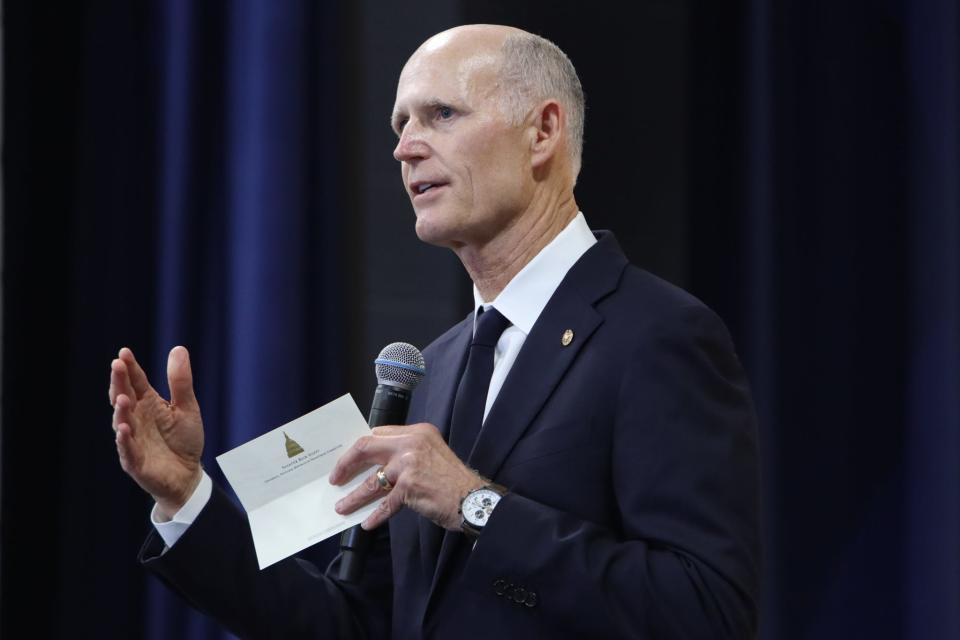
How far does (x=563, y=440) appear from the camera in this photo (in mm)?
1465

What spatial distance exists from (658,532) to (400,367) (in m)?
0.37

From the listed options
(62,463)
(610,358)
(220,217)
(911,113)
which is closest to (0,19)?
(220,217)

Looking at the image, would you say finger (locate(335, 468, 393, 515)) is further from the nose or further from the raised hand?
the nose

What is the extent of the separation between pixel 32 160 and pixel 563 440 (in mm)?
1779

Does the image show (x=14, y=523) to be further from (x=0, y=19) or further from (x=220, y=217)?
(x=0, y=19)

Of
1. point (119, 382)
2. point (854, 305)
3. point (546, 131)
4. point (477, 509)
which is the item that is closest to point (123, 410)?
point (119, 382)

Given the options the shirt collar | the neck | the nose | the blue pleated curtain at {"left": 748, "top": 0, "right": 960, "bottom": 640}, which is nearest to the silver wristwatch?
the shirt collar

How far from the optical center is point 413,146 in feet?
5.51

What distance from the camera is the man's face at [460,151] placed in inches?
65.8

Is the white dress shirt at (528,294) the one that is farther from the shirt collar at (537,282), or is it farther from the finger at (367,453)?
the finger at (367,453)

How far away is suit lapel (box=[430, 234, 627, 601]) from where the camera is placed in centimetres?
150

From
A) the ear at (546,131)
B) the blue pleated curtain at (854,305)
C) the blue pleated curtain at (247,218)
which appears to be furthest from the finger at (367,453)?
the blue pleated curtain at (854,305)

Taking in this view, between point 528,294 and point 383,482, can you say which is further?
point 528,294

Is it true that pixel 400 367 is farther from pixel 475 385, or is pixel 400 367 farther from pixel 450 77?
pixel 450 77
